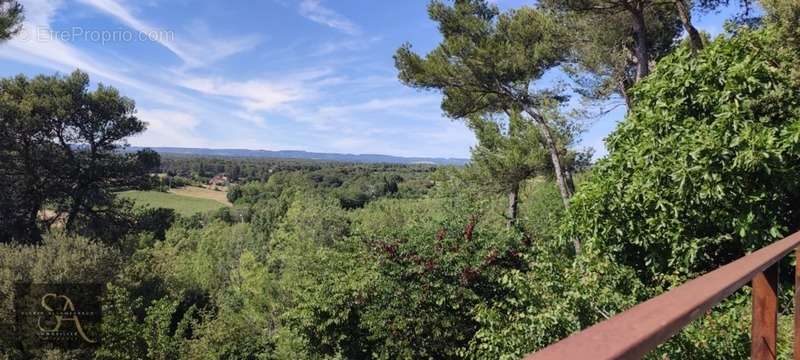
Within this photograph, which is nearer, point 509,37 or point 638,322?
point 638,322

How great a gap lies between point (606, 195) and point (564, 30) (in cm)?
636

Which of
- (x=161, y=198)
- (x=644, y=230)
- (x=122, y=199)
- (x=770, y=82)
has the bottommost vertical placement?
(x=161, y=198)

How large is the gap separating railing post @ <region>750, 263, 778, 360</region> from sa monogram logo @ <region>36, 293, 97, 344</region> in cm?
1155

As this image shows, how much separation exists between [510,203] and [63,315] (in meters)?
13.6

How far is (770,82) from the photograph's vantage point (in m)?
4.86

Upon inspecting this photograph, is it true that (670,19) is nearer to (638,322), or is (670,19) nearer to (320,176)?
(638,322)

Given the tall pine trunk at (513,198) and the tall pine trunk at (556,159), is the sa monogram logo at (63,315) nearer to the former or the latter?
the tall pine trunk at (556,159)

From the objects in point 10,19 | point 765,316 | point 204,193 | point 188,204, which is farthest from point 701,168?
point 204,193

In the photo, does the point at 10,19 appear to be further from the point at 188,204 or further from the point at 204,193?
the point at 204,193

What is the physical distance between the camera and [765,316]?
1259 mm

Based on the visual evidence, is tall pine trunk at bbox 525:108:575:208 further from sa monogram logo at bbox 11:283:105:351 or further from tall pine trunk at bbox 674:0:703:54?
sa monogram logo at bbox 11:283:105:351

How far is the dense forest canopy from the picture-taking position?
184 inches

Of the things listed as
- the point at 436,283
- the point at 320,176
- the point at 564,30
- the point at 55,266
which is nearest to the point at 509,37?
the point at 564,30

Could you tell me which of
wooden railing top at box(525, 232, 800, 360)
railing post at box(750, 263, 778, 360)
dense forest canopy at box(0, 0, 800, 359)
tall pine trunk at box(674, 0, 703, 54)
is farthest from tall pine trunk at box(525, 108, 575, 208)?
wooden railing top at box(525, 232, 800, 360)
